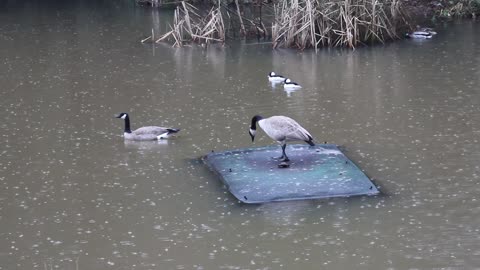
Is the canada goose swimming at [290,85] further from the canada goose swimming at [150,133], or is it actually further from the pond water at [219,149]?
the canada goose swimming at [150,133]

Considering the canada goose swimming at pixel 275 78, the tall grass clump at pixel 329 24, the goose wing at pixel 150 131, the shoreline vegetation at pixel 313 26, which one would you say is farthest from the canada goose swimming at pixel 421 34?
the goose wing at pixel 150 131

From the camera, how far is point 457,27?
21375 mm

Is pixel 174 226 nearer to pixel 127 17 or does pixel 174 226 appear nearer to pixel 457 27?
pixel 457 27

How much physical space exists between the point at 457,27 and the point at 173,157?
11.3m

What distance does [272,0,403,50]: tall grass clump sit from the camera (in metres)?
18.8

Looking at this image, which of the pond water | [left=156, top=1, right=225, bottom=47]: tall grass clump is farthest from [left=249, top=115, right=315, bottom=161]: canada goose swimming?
[left=156, top=1, right=225, bottom=47]: tall grass clump

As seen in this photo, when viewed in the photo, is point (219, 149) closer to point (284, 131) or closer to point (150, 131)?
point (150, 131)

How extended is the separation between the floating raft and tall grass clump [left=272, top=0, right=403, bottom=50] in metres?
7.28

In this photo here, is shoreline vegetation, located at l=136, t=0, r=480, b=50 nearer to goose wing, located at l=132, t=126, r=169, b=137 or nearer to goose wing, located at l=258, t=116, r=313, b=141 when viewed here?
goose wing, located at l=132, t=126, r=169, b=137

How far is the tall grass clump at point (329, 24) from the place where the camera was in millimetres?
18781

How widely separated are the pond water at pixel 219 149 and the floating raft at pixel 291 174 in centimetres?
16

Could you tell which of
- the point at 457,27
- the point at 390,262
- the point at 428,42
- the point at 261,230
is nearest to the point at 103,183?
the point at 261,230

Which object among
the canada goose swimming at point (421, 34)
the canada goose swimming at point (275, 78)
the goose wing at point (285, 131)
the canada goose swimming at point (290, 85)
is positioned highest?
the canada goose swimming at point (421, 34)

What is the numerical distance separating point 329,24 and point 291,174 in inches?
345
